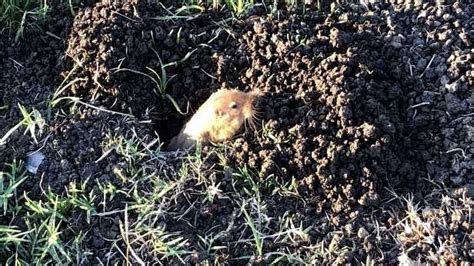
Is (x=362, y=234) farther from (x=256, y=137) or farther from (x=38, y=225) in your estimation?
(x=38, y=225)

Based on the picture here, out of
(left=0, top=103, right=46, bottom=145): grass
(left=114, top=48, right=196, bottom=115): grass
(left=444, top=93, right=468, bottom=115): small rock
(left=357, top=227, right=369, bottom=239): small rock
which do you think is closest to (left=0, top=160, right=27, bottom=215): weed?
(left=0, top=103, right=46, bottom=145): grass

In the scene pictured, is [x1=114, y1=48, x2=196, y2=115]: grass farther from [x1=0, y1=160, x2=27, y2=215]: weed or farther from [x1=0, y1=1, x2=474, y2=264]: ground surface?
[x1=0, y1=160, x2=27, y2=215]: weed

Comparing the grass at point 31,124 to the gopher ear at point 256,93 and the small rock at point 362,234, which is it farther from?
the small rock at point 362,234

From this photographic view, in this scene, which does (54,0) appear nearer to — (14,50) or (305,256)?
(14,50)

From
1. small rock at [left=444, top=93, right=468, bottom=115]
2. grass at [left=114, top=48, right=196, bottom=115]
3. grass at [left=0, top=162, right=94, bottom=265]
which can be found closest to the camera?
grass at [left=0, top=162, right=94, bottom=265]

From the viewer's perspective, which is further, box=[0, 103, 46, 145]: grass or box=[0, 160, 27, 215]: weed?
box=[0, 103, 46, 145]: grass

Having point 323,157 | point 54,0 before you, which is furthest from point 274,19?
point 54,0

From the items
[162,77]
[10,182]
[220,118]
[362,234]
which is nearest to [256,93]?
[220,118]

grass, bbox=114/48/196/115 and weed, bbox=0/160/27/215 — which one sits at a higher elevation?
grass, bbox=114/48/196/115

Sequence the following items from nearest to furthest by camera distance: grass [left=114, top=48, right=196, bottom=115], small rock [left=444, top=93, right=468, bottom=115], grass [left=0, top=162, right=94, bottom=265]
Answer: grass [left=0, top=162, right=94, bottom=265]
small rock [left=444, top=93, right=468, bottom=115]
grass [left=114, top=48, right=196, bottom=115]
